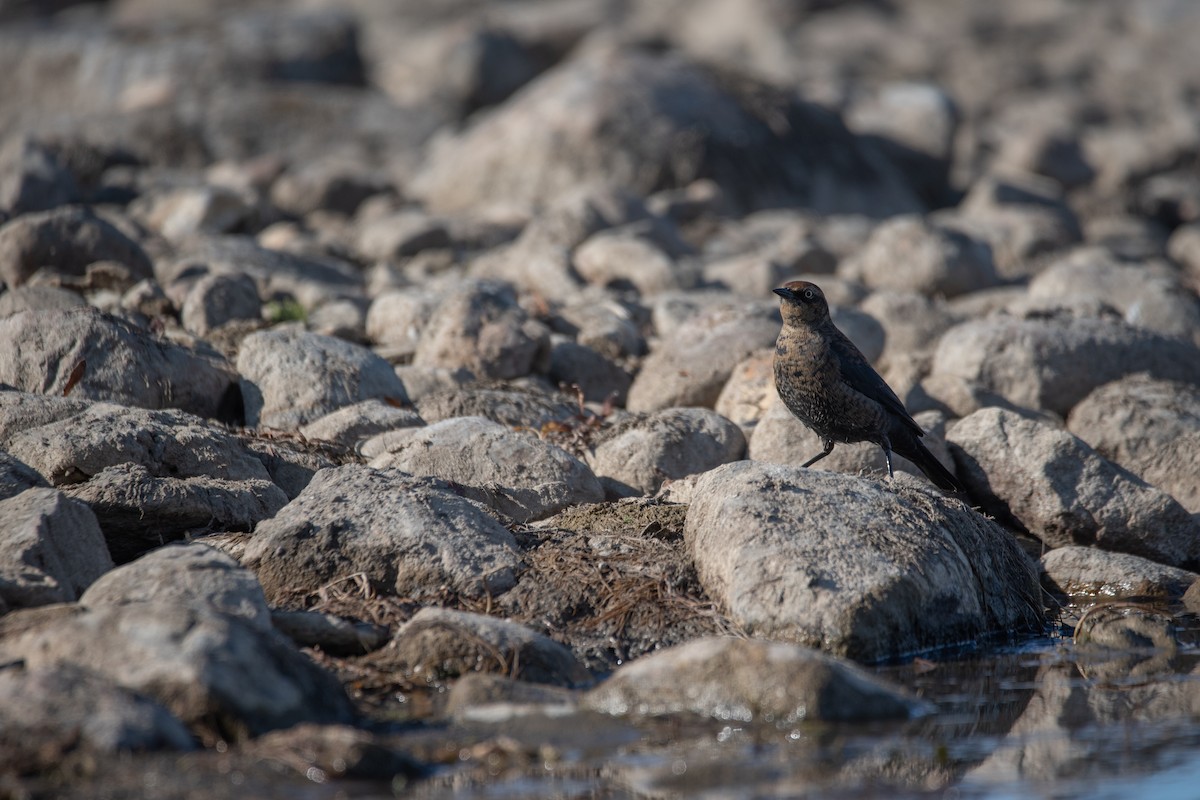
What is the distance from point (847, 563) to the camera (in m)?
6.30

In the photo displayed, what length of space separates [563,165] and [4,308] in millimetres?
9797

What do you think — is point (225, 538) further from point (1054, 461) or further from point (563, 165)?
point (563, 165)

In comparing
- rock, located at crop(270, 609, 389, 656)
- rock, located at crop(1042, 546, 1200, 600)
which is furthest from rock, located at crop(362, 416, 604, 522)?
rock, located at crop(1042, 546, 1200, 600)

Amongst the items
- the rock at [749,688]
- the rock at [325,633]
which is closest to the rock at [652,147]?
the rock at [325,633]

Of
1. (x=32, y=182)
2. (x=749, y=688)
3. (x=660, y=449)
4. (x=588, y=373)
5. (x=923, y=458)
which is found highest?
(x=749, y=688)

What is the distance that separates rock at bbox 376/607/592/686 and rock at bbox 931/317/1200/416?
16.5 feet

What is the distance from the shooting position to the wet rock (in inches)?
336

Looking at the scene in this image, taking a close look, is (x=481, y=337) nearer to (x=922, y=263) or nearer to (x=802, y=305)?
(x=802, y=305)

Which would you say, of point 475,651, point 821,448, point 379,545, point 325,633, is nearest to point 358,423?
point 379,545

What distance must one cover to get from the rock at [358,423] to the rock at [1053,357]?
4.09 meters

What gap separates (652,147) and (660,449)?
1104 cm

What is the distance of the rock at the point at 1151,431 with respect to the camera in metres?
8.97

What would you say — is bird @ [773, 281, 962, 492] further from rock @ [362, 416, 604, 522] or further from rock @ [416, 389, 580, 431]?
rock @ [416, 389, 580, 431]

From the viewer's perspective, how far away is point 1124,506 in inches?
323
